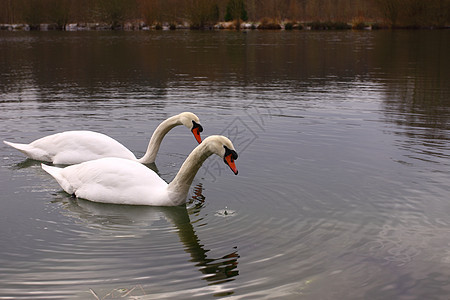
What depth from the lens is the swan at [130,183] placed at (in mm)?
8211

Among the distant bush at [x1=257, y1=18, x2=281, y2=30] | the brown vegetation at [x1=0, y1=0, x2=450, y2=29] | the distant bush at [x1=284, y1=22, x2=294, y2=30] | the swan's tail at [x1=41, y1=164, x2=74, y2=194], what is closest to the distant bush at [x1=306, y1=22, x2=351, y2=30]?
the brown vegetation at [x1=0, y1=0, x2=450, y2=29]

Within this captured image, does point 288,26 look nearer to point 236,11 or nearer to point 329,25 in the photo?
point 329,25

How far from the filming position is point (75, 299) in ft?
18.7

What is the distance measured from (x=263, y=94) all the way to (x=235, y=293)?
13818 mm

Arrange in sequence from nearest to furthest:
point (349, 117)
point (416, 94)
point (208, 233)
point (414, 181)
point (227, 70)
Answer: point (208, 233), point (414, 181), point (349, 117), point (416, 94), point (227, 70)

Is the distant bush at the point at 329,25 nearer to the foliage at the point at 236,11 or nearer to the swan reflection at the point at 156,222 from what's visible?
the foliage at the point at 236,11

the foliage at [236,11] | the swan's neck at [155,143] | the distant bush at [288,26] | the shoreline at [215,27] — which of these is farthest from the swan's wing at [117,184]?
the foliage at [236,11]

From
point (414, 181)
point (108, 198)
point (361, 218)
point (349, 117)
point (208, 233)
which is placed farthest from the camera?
point (349, 117)

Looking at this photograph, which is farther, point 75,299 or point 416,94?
point 416,94

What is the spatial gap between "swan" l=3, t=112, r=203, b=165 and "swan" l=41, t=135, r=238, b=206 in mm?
1532

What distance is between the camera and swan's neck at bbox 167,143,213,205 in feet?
26.3

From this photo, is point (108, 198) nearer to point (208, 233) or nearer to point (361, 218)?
point (208, 233)

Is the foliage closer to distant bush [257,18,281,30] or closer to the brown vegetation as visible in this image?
the brown vegetation

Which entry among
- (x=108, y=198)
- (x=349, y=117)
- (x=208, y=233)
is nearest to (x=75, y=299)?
(x=208, y=233)
